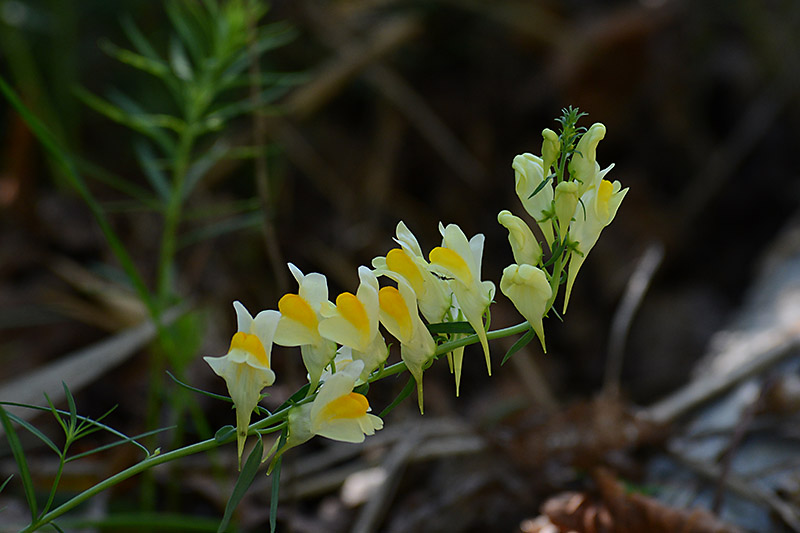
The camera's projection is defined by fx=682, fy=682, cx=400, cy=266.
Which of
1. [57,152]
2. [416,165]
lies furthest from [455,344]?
[416,165]

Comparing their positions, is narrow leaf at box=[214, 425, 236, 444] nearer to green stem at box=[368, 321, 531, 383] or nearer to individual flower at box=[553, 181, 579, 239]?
green stem at box=[368, 321, 531, 383]

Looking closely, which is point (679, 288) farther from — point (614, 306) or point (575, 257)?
point (575, 257)

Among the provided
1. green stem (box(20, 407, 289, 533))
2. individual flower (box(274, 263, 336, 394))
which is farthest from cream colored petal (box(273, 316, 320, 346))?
green stem (box(20, 407, 289, 533))

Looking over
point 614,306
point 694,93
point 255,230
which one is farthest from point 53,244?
point 694,93

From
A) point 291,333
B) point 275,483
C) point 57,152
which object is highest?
point 57,152

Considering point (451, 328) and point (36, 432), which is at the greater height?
point (36, 432)

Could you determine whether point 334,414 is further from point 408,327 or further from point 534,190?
point 534,190
